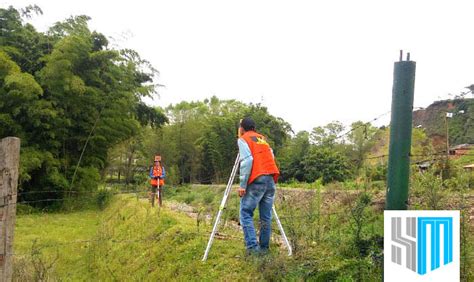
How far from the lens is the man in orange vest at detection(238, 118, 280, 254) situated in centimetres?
454

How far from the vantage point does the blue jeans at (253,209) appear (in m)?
4.57

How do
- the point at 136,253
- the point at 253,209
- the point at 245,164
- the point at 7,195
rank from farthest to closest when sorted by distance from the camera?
the point at 136,253 → the point at 253,209 → the point at 245,164 → the point at 7,195

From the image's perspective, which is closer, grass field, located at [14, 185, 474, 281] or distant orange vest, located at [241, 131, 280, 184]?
grass field, located at [14, 185, 474, 281]

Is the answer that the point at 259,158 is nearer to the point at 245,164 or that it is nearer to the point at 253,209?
the point at 245,164

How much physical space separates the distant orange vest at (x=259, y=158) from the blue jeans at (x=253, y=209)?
0.06m

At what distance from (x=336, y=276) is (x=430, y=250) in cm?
86

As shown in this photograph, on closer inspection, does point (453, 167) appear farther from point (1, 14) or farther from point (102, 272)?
point (1, 14)

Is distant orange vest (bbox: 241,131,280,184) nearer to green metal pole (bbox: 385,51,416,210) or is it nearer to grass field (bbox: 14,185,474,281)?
grass field (bbox: 14,185,474,281)

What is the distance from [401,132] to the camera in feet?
11.3

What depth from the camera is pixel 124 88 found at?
1714cm

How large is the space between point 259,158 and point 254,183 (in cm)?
26

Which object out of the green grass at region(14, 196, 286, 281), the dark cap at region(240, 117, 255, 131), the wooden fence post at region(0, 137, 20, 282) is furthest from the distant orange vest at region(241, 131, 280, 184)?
the wooden fence post at region(0, 137, 20, 282)

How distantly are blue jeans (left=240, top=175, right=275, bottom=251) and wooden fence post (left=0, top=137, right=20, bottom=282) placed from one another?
2129 millimetres

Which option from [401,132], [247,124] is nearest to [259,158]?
[247,124]
